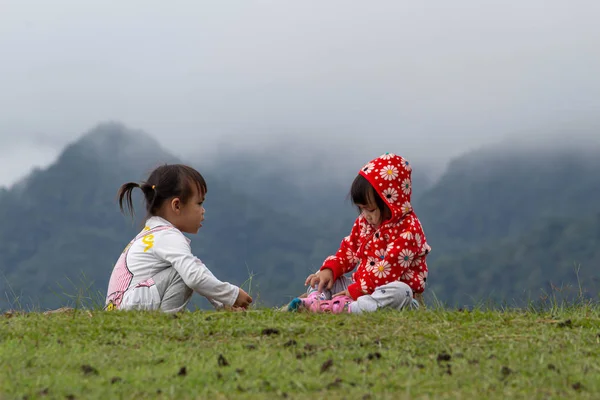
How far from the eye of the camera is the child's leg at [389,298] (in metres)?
7.28

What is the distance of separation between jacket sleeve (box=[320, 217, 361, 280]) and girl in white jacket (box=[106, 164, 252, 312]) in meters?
1.17

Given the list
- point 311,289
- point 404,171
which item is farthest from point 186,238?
point 404,171

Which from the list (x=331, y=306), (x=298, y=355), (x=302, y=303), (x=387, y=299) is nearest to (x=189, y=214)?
(x=302, y=303)

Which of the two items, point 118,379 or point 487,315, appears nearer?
point 118,379

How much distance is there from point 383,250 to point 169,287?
2.00 m

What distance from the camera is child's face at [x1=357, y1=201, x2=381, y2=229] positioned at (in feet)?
25.6

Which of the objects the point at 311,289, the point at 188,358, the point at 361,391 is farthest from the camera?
the point at 311,289

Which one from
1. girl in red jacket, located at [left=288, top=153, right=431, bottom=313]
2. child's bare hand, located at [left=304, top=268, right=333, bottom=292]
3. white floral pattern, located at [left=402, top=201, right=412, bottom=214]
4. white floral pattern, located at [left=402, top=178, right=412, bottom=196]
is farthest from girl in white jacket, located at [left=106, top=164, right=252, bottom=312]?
white floral pattern, located at [left=402, top=178, right=412, bottom=196]

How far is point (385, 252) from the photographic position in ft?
25.3

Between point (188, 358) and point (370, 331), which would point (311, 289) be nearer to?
point (370, 331)

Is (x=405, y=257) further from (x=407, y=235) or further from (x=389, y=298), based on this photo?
(x=389, y=298)

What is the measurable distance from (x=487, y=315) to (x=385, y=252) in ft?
3.79

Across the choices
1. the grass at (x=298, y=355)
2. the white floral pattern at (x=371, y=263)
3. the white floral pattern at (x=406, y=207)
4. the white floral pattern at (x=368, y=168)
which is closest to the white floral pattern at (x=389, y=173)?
the white floral pattern at (x=368, y=168)

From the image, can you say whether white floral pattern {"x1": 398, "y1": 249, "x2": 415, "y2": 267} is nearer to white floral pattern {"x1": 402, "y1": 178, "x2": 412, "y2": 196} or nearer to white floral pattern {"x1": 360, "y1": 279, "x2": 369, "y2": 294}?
white floral pattern {"x1": 360, "y1": 279, "x2": 369, "y2": 294}
